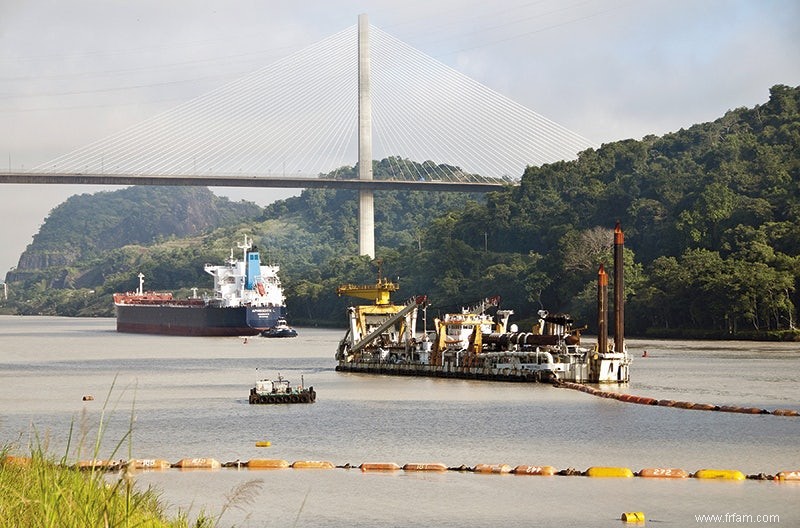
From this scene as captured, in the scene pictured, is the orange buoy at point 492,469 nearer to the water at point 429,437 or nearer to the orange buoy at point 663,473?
the water at point 429,437

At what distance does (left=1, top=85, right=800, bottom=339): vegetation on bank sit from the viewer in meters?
96.8

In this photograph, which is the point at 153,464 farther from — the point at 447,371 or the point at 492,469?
the point at 447,371

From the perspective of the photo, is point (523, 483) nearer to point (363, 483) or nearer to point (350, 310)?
point (363, 483)

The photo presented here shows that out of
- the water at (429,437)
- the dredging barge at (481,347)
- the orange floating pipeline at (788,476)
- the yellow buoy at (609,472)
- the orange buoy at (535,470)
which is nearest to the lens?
the water at (429,437)

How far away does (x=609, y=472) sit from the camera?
96.2 feet

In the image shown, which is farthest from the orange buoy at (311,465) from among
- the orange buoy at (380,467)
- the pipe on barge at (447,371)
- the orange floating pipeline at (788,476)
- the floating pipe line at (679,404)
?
the pipe on barge at (447,371)

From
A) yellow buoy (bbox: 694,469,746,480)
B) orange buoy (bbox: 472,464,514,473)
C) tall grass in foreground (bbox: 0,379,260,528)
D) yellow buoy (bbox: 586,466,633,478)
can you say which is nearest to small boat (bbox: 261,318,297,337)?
orange buoy (bbox: 472,464,514,473)

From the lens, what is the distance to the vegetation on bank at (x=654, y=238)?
317 feet

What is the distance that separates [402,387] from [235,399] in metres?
8.87

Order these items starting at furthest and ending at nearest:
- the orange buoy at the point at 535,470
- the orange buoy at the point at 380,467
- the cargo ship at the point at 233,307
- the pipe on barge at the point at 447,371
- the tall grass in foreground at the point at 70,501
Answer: the cargo ship at the point at 233,307, the pipe on barge at the point at 447,371, the orange buoy at the point at 380,467, the orange buoy at the point at 535,470, the tall grass in foreground at the point at 70,501

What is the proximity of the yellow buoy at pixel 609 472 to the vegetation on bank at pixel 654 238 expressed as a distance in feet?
212

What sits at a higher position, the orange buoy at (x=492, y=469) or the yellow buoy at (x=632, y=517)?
the orange buoy at (x=492, y=469)

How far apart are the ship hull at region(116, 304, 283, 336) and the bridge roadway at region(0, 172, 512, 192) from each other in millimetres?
11981

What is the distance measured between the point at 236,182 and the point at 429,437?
318 ft
